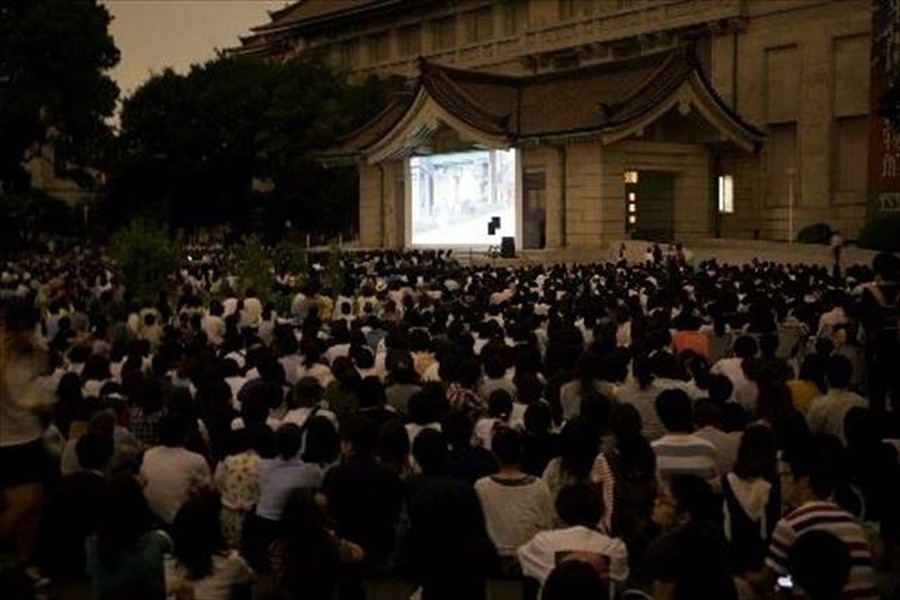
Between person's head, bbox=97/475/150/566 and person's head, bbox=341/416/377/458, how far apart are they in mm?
1683

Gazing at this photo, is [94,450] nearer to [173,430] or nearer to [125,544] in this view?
[173,430]

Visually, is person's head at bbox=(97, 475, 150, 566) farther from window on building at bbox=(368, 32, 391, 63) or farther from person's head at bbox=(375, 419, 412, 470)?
window on building at bbox=(368, 32, 391, 63)

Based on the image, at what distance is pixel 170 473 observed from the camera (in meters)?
7.71

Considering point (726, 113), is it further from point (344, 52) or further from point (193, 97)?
point (344, 52)

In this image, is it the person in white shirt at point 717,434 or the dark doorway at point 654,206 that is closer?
the person in white shirt at point 717,434

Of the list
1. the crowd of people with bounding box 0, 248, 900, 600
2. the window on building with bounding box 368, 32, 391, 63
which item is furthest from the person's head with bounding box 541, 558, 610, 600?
the window on building with bounding box 368, 32, 391, 63

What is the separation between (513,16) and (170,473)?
160ft

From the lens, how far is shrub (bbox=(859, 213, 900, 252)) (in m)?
31.8

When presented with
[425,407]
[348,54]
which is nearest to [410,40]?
[348,54]

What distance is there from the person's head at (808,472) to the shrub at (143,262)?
16235 millimetres

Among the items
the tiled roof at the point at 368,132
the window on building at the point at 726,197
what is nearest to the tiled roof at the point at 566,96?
the tiled roof at the point at 368,132

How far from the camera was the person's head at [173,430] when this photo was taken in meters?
7.81

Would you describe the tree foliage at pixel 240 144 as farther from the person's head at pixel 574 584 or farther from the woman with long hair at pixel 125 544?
the person's head at pixel 574 584

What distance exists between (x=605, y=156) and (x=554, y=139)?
1.69 meters
